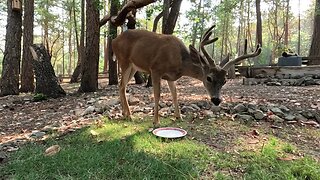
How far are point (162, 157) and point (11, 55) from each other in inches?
349

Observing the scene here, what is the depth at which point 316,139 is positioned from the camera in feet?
14.7

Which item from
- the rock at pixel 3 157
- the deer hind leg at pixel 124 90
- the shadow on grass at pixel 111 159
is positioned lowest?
the rock at pixel 3 157

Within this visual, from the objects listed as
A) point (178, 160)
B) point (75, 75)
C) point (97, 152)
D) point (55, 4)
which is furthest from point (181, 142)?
point (55, 4)

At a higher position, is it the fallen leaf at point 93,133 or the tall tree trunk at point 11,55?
the tall tree trunk at point 11,55

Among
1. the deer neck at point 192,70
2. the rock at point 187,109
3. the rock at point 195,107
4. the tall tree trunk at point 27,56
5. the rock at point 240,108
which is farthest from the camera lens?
the tall tree trunk at point 27,56

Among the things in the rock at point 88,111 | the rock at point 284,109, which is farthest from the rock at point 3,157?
the rock at point 284,109

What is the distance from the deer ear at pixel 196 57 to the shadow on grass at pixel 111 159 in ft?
4.48

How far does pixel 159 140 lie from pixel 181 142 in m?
0.28

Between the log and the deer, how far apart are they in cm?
380

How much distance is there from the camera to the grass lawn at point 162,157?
315 centimetres

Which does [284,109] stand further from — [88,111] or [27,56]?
[27,56]

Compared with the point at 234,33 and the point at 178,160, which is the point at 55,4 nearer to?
the point at 234,33

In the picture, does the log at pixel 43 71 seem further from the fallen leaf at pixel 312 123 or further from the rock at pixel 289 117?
the fallen leaf at pixel 312 123

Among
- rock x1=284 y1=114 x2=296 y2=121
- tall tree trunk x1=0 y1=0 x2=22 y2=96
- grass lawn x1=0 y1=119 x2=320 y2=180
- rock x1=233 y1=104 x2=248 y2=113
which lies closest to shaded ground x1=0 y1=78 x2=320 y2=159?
grass lawn x1=0 y1=119 x2=320 y2=180
